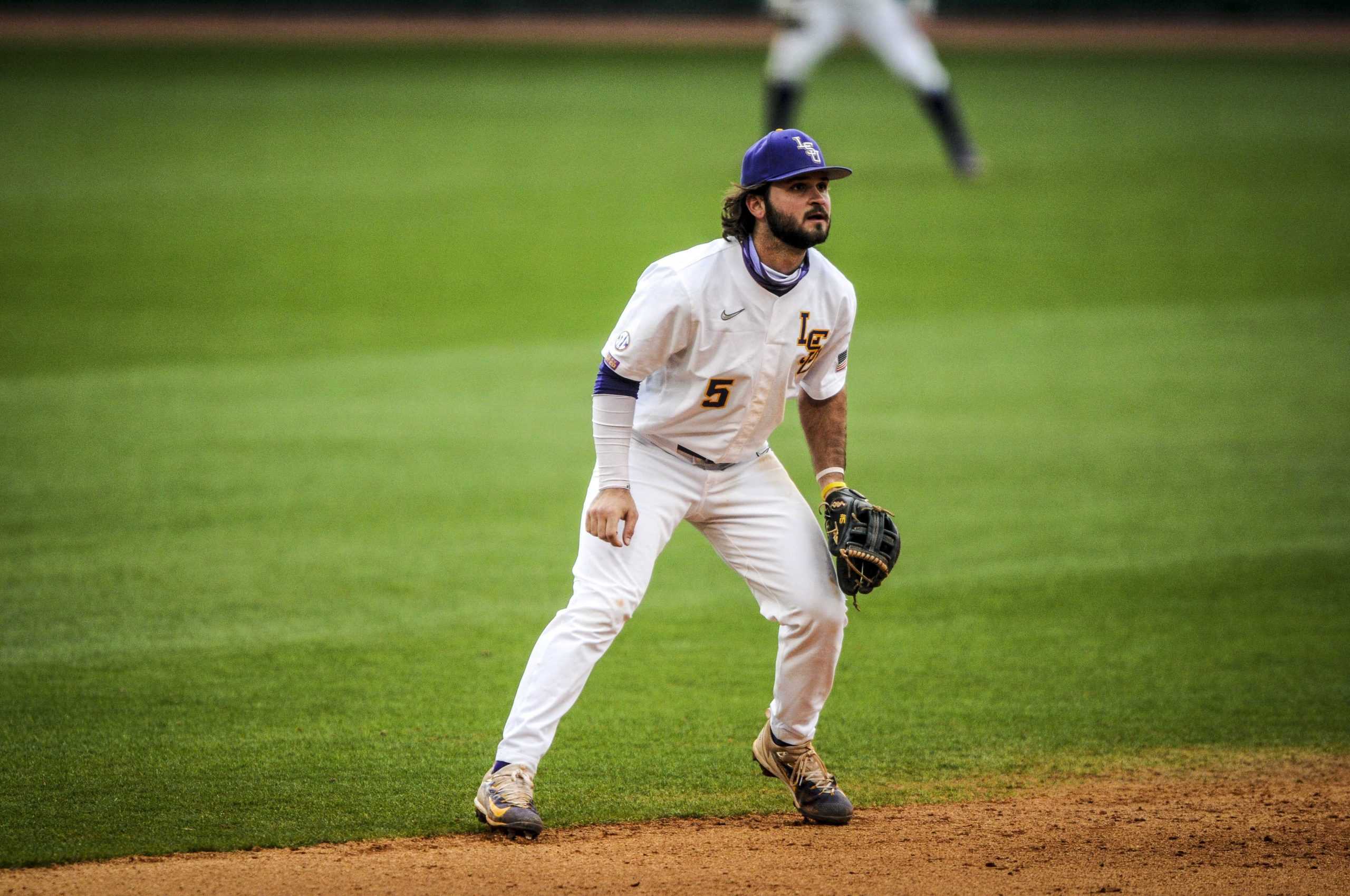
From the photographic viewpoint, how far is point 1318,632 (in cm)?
655

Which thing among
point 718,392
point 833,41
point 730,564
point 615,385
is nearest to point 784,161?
point 718,392

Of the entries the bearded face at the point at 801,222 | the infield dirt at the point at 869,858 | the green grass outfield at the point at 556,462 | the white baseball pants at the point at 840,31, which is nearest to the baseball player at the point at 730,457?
the bearded face at the point at 801,222

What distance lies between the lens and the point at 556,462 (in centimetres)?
909

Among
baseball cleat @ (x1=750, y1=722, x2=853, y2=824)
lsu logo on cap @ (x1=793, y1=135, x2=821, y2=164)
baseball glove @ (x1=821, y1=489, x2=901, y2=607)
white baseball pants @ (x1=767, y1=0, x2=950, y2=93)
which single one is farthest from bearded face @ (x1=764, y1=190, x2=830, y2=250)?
white baseball pants @ (x1=767, y1=0, x2=950, y2=93)

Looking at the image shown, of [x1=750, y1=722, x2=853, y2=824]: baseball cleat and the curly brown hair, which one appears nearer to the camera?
the curly brown hair

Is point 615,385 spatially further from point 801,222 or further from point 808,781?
point 808,781

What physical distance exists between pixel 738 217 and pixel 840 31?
12.8 m

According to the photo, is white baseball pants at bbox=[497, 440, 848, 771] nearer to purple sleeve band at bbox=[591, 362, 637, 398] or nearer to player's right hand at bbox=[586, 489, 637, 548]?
player's right hand at bbox=[586, 489, 637, 548]

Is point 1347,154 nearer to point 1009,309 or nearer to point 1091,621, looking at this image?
point 1009,309

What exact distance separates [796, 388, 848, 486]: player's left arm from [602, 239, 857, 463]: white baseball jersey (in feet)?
0.54

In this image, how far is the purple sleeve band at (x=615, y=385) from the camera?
4.50 meters

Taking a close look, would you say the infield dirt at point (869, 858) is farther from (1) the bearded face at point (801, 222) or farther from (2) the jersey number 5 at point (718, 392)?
(1) the bearded face at point (801, 222)

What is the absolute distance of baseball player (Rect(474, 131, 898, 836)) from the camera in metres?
4.40

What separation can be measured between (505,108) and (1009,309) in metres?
10.7
